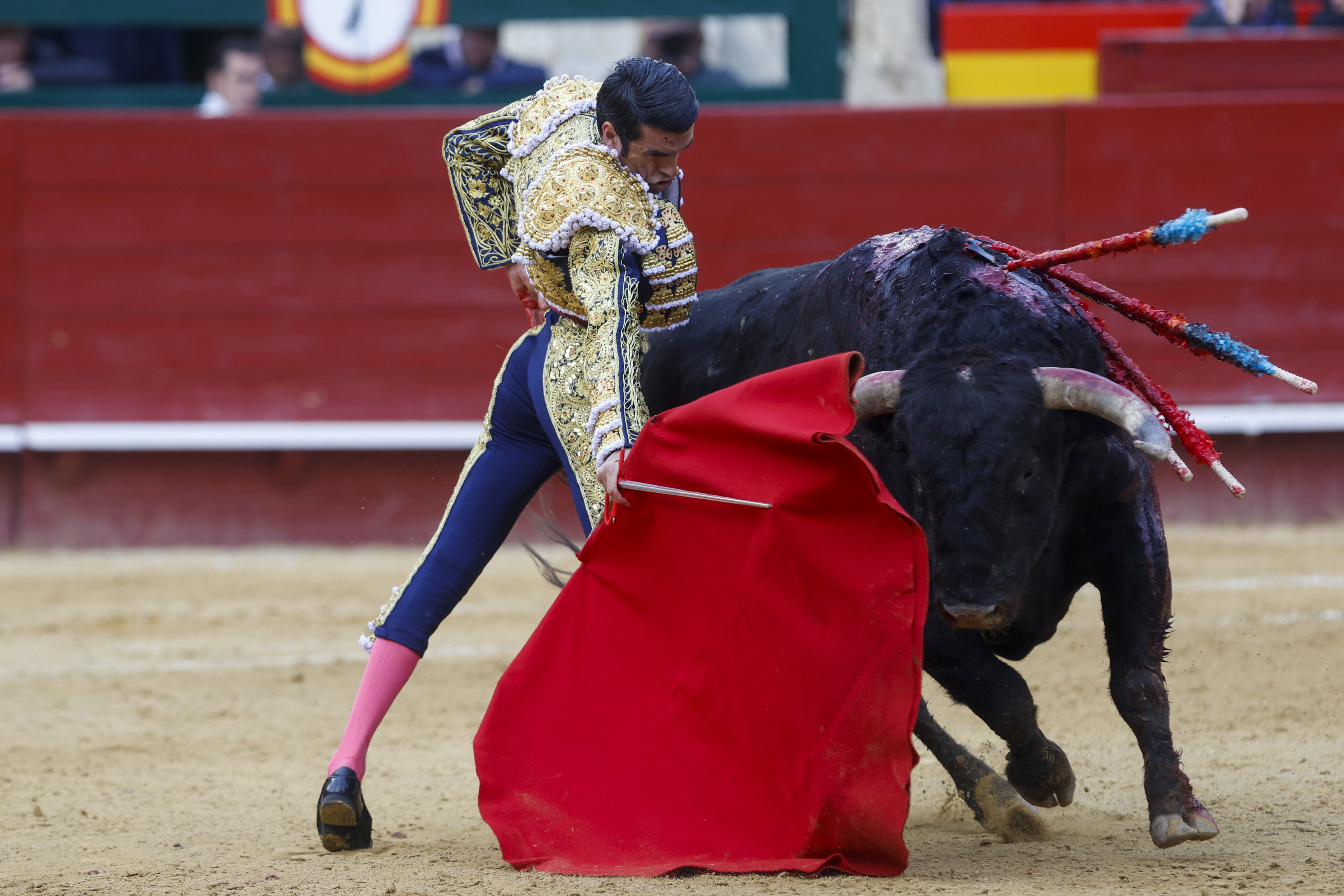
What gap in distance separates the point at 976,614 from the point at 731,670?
384 millimetres

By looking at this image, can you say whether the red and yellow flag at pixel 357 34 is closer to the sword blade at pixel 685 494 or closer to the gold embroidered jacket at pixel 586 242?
the gold embroidered jacket at pixel 586 242

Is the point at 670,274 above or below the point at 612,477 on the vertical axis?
above

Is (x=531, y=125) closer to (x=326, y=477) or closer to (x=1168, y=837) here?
(x=1168, y=837)

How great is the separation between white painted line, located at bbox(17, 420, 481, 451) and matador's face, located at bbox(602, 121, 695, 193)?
12.6ft

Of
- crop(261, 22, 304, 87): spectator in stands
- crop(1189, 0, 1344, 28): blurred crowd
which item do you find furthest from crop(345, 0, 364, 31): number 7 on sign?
crop(1189, 0, 1344, 28): blurred crowd

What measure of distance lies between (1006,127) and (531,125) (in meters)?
3.93

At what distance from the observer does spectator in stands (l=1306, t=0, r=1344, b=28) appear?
617cm

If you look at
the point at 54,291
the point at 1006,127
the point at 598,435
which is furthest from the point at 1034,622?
the point at 54,291

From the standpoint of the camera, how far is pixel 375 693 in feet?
8.44

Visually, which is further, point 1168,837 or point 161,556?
point 161,556

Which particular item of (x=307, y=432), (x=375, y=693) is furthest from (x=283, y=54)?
(x=375, y=693)

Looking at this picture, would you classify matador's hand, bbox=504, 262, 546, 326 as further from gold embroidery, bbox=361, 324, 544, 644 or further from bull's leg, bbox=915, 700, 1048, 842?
bull's leg, bbox=915, 700, 1048, 842

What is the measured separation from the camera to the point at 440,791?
3.06 m

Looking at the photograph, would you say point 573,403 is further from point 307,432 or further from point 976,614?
point 307,432
